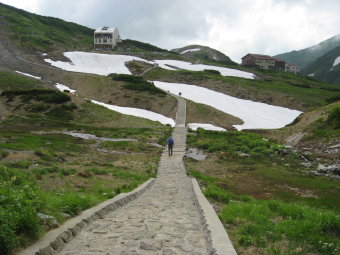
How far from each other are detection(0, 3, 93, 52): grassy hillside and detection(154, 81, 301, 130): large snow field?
51.7 m

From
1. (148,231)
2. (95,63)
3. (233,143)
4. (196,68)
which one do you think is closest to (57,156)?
(148,231)

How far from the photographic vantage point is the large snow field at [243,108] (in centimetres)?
6275

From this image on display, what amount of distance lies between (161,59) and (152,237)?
122 meters

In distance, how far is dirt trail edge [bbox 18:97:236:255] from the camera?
6.70 m

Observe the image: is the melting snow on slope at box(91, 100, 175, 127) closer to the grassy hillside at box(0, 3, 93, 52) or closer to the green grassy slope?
the green grassy slope

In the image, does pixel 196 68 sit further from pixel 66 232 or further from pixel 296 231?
pixel 66 232

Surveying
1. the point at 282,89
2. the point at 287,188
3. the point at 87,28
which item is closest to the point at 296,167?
the point at 287,188

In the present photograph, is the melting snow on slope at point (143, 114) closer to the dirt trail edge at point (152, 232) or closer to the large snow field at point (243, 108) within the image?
the large snow field at point (243, 108)

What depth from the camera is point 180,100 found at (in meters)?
69.6

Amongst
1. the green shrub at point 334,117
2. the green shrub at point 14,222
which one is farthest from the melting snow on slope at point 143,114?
the green shrub at point 14,222

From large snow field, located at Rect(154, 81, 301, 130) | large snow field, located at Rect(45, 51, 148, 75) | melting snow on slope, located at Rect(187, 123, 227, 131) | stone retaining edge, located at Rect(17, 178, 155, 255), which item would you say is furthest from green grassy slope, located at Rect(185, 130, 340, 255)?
large snow field, located at Rect(45, 51, 148, 75)

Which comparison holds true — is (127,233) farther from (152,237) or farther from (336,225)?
(336,225)

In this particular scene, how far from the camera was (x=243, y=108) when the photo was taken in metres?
70.5

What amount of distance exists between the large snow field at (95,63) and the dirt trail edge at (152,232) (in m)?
82.9
